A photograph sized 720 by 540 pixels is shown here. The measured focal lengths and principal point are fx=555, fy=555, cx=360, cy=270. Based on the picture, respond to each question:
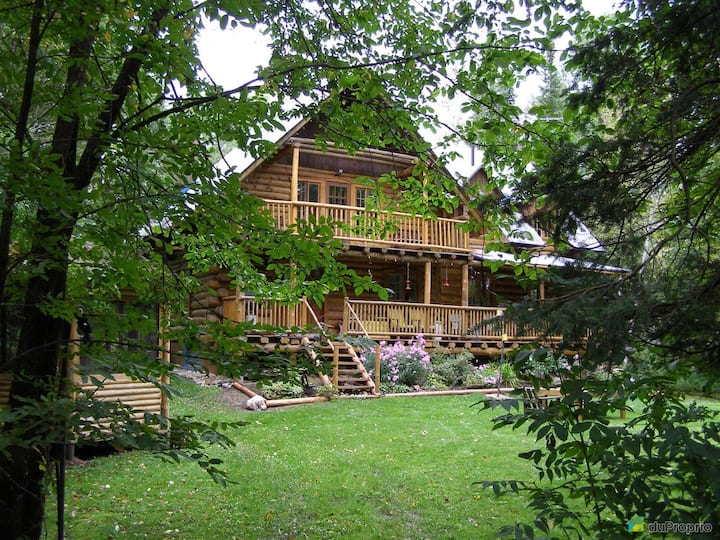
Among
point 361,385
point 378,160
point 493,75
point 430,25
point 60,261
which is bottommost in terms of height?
point 361,385

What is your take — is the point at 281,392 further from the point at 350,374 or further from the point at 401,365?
the point at 401,365

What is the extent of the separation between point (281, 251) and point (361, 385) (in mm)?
11277

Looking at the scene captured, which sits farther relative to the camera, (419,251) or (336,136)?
(419,251)

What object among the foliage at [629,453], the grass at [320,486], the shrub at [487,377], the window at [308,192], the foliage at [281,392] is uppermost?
the window at [308,192]

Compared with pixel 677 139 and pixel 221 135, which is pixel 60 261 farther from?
pixel 677 139

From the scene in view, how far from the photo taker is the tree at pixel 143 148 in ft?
8.84

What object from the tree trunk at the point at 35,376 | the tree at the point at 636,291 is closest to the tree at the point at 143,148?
the tree trunk at the point at 35,376

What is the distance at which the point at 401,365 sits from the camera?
15250 millimetres

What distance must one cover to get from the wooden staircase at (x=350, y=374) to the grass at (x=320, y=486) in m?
2.58

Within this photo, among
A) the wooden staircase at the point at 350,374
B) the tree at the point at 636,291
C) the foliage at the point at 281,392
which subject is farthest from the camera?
the wooden staircase at the point at 350,374

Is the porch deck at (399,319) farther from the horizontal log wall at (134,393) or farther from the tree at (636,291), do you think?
the tree at (636,291)

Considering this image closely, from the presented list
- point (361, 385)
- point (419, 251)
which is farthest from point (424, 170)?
point (419, 251)

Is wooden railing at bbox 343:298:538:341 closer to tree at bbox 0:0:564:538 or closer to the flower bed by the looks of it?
the flower bed

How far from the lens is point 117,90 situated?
3.71 meters
